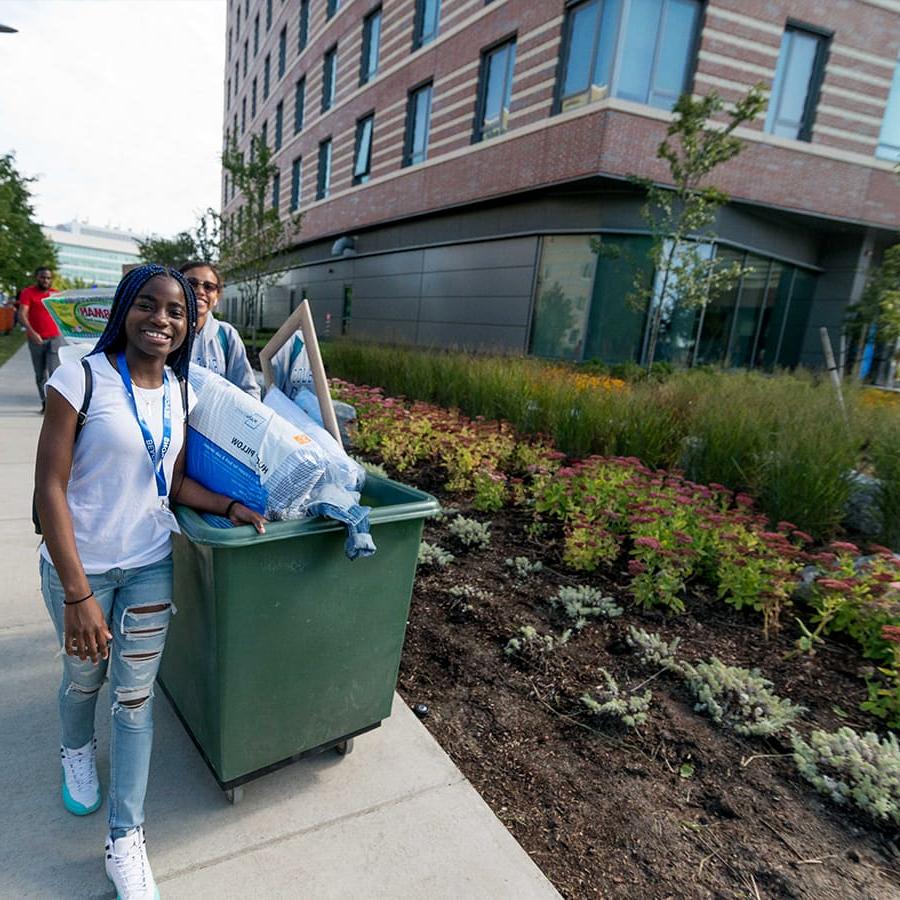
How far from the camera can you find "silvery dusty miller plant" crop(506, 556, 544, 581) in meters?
3.70

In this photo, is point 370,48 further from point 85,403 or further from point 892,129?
point 85,403

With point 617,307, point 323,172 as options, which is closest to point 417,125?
point 323,172

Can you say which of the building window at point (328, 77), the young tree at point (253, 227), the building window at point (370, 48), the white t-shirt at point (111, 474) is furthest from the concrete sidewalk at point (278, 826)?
the building window at point (328, 77)

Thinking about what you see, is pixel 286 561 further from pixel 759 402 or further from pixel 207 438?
pixel 759 402

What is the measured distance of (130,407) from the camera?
62.3 inches

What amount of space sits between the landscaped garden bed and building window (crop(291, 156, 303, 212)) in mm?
25382

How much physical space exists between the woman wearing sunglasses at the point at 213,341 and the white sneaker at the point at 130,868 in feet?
6.06

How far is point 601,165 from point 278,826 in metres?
12.0

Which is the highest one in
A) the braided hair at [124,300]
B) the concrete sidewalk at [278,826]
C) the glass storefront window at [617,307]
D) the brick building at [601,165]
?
the brick building at [601,165]

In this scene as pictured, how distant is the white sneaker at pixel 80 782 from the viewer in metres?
1.90

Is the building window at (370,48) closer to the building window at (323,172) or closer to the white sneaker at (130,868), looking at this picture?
the building window at (323,172)

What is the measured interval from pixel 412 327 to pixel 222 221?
7221 mm

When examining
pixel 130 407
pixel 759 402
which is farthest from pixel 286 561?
pixel 759 402

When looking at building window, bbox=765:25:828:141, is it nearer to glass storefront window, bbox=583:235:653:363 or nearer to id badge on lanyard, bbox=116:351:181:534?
glass storefront window, bbox=583:235:653:363
